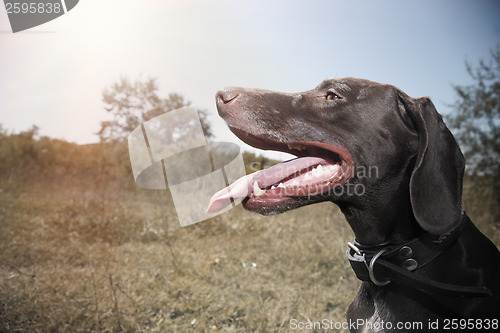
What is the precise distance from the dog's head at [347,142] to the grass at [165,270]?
174cm

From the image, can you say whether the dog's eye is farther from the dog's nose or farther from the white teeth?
the white teeth

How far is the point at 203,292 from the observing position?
4.18m

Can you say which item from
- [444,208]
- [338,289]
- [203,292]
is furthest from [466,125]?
[444,208]

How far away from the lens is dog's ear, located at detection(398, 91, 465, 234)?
1.77 m

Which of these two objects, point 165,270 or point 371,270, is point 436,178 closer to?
point 371,270

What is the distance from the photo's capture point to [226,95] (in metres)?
1.95

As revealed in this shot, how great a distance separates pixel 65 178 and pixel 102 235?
9.10m

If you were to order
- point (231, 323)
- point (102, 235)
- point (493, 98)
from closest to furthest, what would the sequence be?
point (231, 323)
point (102, 235)
point (493, 98)

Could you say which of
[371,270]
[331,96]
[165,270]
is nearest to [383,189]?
[371,270]

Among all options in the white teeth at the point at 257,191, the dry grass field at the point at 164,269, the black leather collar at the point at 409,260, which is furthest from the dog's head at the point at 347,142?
the dry grass field at the point at 164,269

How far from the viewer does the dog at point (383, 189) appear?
71.4 inches

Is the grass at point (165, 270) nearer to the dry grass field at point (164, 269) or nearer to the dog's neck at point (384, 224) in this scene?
the dry grass field at point (164, 269)

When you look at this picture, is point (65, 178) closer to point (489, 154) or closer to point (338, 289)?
point (338, 289)

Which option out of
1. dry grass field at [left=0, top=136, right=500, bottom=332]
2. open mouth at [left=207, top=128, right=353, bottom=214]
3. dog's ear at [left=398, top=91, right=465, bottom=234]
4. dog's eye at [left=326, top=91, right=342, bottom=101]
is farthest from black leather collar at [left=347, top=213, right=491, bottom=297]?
dry grass field at [left=0, top=136, right=500, bottom=332]
